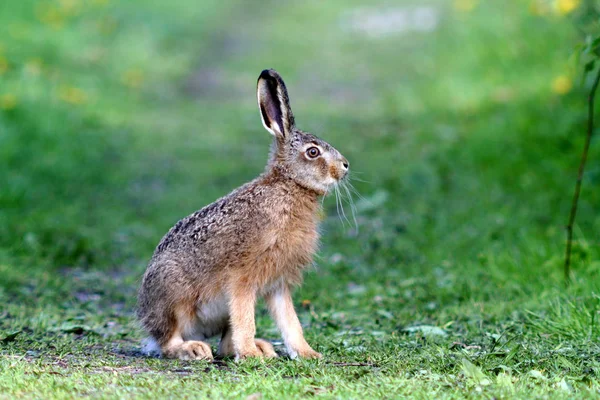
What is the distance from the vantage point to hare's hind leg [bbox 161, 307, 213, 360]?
16.4 feet

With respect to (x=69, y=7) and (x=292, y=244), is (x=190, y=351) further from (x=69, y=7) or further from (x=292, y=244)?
(x=69, y=7)

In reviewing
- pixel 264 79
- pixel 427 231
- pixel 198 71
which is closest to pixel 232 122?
pixel 198 71

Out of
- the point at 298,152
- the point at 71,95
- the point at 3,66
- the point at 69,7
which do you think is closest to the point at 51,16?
the point at 69,7

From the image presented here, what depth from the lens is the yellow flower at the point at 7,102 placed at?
10.5 m

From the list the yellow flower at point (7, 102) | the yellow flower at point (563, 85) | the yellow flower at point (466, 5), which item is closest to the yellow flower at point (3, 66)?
the yellow flower at point (7, 102)

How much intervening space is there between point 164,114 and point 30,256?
627 centimetres

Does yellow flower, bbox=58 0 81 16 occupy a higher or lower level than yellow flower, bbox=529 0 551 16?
higher

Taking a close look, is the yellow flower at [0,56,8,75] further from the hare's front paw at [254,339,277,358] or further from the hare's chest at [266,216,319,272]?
the hare's front paw at [254,339,277,358]

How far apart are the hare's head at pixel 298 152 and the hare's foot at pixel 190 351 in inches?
42.2

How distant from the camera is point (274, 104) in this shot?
17.6 feet

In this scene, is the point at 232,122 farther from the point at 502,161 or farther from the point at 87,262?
the point at 87,262

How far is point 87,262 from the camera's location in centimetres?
771

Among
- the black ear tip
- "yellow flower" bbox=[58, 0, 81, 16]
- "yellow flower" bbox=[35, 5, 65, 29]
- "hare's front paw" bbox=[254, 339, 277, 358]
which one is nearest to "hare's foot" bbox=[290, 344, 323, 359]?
"hare's front paw" bbox=[254, 339, 277, 358]

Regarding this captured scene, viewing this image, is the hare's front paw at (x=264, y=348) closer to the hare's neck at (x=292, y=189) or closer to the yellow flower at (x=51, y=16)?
the hare's neck at (x=292, y=189)
